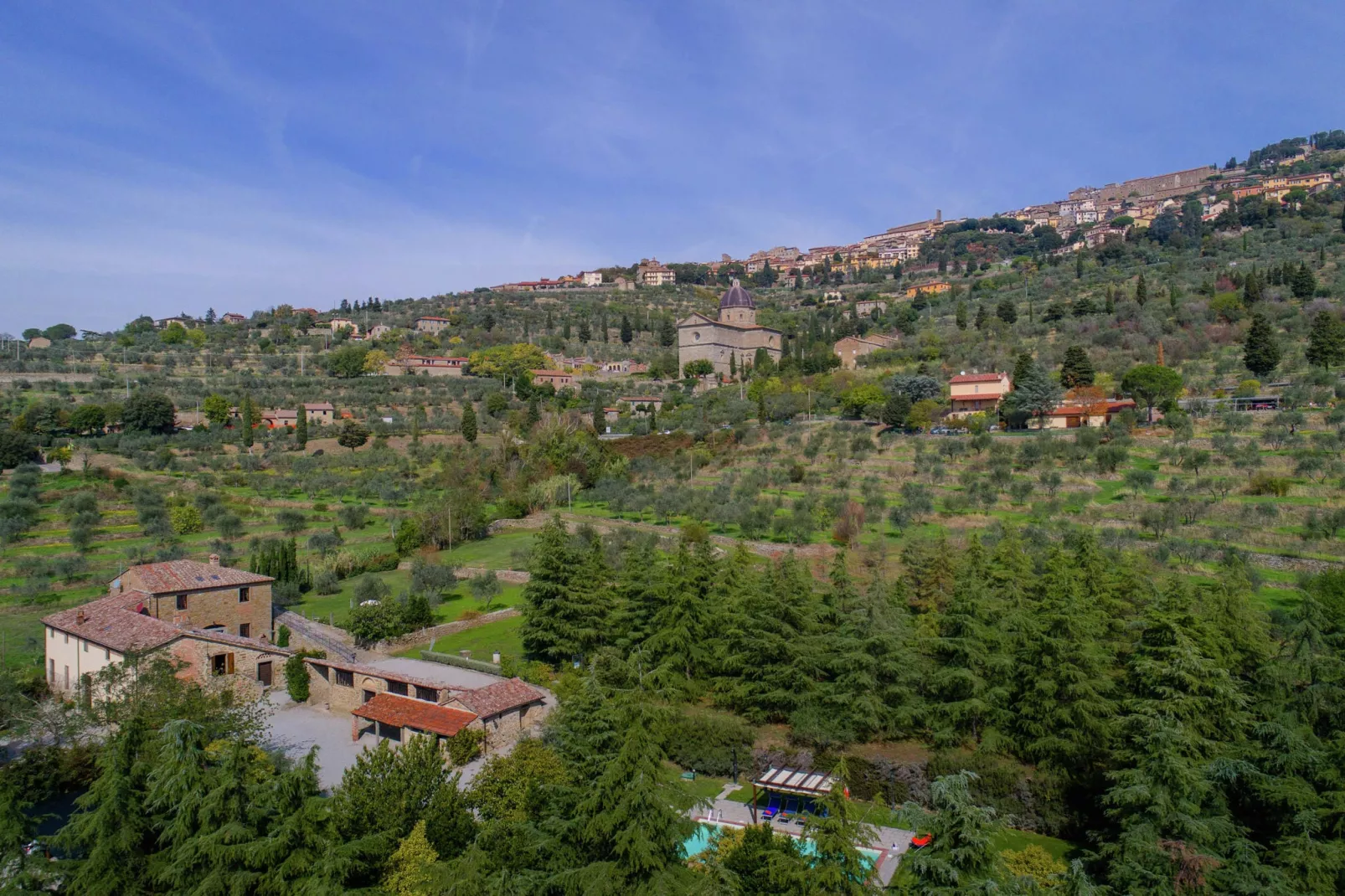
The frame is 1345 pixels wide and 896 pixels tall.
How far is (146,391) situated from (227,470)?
15.5 metres

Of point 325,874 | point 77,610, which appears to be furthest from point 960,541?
point 77,610

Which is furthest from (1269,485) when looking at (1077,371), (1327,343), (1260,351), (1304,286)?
(1304,286)

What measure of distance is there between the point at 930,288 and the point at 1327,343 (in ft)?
174

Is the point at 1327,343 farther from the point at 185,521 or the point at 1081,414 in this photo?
the point at 185,521

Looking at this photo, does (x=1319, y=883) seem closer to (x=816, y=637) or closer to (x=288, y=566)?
(x=816, y=637)

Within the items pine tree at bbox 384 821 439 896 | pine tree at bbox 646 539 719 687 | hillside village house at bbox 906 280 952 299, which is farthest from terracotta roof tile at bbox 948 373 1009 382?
hillside village house at bbox 906 280 952 299

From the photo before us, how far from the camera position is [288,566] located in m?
27.9

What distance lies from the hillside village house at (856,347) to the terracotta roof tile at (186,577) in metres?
47.4

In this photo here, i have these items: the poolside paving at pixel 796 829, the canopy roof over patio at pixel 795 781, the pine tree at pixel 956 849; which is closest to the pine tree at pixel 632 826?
the pine tree at pixel 956 849

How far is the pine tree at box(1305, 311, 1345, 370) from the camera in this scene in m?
38.0

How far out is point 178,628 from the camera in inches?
755

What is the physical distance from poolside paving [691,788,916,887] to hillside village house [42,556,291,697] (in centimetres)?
1143

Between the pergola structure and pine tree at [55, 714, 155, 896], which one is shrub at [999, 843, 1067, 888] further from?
pine tree at [55, 714, 155, 896]

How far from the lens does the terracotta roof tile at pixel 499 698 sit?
16531mm
